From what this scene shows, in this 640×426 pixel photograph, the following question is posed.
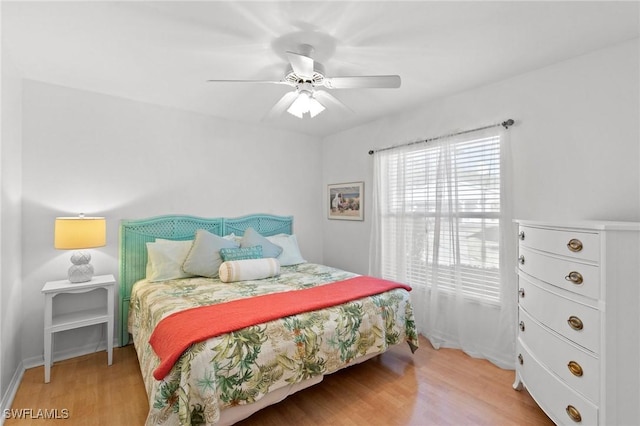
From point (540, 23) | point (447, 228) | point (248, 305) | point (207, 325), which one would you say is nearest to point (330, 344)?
point (248, 305)

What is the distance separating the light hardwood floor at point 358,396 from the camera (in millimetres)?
1883

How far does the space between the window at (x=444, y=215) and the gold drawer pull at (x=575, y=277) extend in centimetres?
108

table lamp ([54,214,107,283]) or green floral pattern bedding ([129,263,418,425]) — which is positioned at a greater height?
table lamp ([54,214,107,283])

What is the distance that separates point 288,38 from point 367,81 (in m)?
0.59

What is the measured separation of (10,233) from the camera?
2.22 m

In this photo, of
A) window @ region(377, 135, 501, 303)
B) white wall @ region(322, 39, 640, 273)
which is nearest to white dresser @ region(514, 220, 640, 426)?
white wall @ region(322, 39, 640, 273)

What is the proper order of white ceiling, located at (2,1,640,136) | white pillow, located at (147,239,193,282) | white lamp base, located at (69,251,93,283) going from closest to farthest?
white ceiling, located at (2,1,640,136)
white lamp base, located at (69,251,93,283)
white pillow, located at (147,239,193,282)

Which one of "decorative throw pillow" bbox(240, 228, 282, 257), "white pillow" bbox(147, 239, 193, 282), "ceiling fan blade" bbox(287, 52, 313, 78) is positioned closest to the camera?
"ceiling fan blade" bbox(287, 52, 313, 78)

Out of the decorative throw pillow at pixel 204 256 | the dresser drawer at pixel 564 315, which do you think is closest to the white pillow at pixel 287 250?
the decorative throw pillow at pixel 204 256

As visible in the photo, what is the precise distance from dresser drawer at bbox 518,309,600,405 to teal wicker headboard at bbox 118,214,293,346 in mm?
3095

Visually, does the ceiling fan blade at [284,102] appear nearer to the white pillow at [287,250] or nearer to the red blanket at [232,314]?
the red blanket at [232,314]

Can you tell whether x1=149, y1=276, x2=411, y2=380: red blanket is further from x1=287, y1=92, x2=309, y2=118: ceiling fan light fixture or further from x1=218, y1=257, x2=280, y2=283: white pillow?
x1=287, y1=92, x2=309, y2=118: ceiling fan light fixture

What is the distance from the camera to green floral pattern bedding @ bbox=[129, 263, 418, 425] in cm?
150

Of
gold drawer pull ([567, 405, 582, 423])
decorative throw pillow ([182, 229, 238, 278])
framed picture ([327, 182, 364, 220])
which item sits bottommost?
gold drawer pull ([567, 405, 582, 423])
